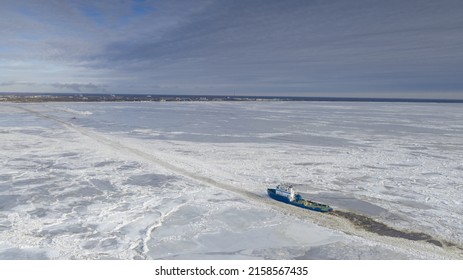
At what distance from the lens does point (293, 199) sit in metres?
11.3

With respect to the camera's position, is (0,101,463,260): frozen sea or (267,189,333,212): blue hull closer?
(0,101,463,260): frozen sea

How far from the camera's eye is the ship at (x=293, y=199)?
10.7 m

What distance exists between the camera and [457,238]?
886cm

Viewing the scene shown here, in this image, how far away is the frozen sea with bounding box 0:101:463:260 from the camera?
8273mm

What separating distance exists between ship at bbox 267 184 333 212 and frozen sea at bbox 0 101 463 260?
0.23 m

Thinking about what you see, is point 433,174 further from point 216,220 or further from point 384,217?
point 216,220

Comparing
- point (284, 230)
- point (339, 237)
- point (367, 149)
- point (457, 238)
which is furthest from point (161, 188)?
point (367, 149)

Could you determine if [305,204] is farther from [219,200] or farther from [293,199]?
[219,200]

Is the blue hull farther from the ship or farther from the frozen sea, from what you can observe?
the frozen sea

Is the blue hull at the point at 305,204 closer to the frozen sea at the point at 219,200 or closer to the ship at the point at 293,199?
the ship at the point at 293,199

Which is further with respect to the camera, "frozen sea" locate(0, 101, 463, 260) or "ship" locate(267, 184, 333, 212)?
"ship" locate(267, 184, 333, 212)

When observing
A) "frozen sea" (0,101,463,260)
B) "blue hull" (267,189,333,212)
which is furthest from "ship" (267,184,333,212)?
"frozen sea" (0,101,463,260)

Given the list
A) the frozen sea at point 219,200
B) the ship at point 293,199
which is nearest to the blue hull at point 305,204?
the ship at point 293,199

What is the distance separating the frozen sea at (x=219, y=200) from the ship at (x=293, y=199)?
0.23 m
